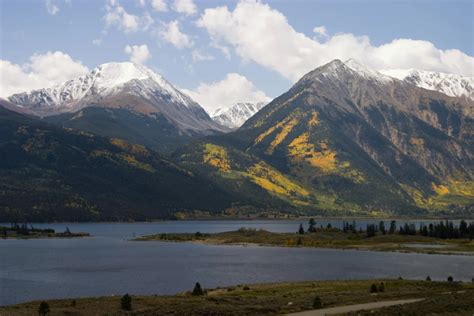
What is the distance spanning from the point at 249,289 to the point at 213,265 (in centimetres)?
7220

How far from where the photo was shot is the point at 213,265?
627ft

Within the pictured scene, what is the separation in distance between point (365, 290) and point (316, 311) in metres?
30.6

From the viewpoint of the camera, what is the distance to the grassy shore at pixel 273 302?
85062 millimetres

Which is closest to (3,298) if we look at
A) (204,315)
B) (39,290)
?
(39,290)

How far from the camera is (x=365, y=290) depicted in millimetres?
112250

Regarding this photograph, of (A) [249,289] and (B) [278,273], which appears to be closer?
(A) [249,289]

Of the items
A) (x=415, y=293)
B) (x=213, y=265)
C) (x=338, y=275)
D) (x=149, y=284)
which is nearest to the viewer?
(x=415, y=293)

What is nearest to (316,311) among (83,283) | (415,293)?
(415,293)

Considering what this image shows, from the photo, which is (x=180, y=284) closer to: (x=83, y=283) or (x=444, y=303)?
(x=83, y=283)

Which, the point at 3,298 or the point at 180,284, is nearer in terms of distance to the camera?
the point at 3,298

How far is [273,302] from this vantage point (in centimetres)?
9556

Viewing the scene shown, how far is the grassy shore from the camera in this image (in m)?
85.1

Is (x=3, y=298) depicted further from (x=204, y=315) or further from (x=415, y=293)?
(x=415, y=293)

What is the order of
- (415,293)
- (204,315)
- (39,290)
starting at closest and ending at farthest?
(204,315) < (415,293) < (39,290)
